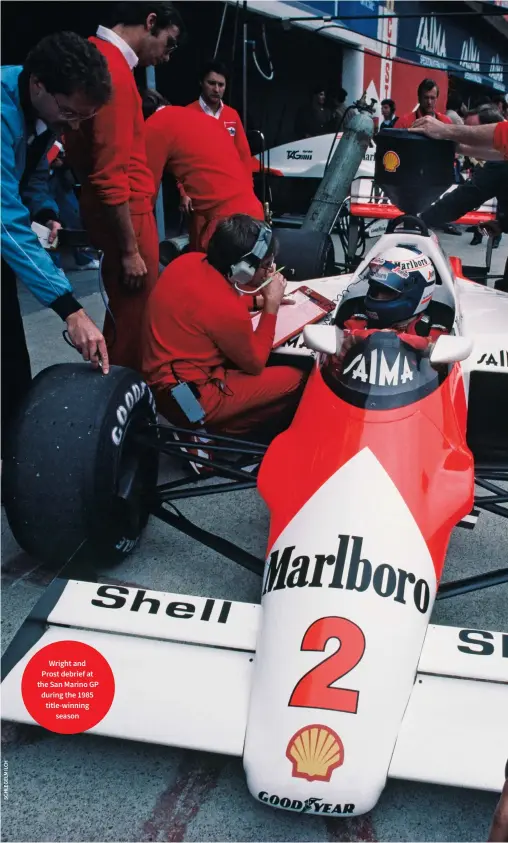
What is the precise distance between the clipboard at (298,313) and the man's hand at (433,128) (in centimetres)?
100

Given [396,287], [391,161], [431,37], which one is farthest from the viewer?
[431,37]

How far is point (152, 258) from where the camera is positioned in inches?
149

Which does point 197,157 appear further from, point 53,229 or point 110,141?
point 53,229

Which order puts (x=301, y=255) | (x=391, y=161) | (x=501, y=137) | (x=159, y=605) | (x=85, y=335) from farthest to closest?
(x=301, y=255)
(x=391, y=161)
(x=501, y=137)
(x=85, y=335)
(x=159, y=605)

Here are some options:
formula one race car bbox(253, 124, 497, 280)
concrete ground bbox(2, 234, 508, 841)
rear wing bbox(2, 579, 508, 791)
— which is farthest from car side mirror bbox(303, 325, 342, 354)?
formula one race car bbox(253, 124, 497, 280)

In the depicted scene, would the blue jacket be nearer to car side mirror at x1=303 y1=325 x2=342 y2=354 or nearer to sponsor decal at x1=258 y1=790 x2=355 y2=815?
car side mirror at x1=303 y1=325 x2=342 y2=354

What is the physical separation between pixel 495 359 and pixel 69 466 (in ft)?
5.87

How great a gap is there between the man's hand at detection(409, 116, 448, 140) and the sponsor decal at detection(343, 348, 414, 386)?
2034 millimetres

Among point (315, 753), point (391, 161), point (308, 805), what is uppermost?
point (391, 161)

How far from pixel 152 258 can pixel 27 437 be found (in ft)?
5.58

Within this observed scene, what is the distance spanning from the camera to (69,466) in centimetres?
230

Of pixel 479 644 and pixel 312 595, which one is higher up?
pixel 312 595

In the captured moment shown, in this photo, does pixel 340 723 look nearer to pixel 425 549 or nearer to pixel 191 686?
pixel 191 686

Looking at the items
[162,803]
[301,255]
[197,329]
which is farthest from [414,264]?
[301,255]
